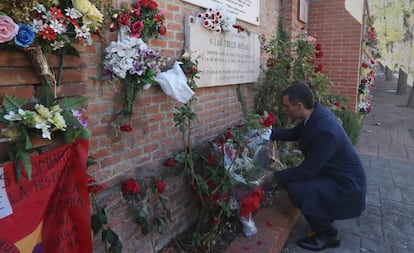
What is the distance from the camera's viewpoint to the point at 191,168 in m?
2.62

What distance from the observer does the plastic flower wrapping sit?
1.25 metres

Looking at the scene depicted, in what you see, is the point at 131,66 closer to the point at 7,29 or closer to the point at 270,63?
the point at 7,29

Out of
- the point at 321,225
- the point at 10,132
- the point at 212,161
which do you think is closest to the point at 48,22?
the point at 10,132

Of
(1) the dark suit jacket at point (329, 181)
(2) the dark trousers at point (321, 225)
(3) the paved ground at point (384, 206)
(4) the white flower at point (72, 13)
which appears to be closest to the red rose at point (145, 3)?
(4) the white flower at point (72, 13)

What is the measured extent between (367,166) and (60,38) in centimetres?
490

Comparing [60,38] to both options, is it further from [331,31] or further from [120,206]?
[331,31]

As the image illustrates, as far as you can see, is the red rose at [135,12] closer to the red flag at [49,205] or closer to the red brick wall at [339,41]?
the red flag at [49,205]

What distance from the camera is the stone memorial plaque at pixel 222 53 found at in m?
2.82

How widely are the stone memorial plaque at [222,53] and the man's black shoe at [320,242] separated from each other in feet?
5.51

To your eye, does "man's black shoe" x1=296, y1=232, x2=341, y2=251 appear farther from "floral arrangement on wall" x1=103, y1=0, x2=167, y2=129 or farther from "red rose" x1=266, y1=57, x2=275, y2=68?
"red rose" x1=266, y1=57, x2=275, y2=68

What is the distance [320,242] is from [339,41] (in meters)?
4.88

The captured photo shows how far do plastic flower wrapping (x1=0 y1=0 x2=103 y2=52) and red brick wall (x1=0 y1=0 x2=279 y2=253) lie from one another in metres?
0.18

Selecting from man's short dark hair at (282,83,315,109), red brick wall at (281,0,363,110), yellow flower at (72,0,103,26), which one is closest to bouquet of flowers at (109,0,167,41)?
yellow flower at (72,0,103,26)

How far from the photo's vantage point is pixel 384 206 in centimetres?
374
